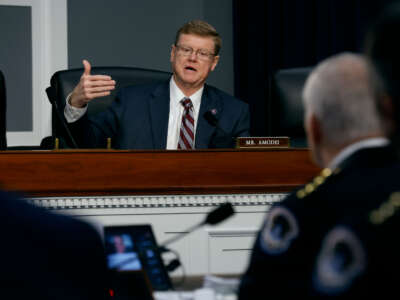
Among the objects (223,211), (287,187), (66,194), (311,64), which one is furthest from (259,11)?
(223,211)

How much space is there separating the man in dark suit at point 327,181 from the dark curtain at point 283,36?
2.57 m

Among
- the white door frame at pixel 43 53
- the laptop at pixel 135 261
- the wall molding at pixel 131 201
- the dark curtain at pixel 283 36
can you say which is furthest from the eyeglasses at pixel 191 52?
the laptop at pixel 135 261

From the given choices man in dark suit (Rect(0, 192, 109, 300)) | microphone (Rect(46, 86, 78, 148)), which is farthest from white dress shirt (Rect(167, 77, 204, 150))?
man in dark suit (Rect(0, 192, 109, 300))

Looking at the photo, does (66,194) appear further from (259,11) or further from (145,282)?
(259,11)

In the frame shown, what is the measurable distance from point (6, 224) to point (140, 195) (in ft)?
4.44

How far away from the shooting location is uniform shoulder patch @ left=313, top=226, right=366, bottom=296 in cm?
66

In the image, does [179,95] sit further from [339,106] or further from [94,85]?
[339,106]

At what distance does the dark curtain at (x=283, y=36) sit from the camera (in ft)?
11.4

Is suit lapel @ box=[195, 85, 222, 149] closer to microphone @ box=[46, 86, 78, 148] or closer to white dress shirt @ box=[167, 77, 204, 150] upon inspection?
white dress shirt @ box=[167, 77, 204, 150]

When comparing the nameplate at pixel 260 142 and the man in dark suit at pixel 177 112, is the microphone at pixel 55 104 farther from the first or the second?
the nameplate at pixel 260 142

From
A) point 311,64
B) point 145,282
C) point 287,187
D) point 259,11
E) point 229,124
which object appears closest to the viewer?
point 145,282

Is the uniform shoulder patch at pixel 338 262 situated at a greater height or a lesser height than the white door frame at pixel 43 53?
lesser

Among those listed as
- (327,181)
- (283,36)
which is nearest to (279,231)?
(327,181)

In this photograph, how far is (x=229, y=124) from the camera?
2.81 m
